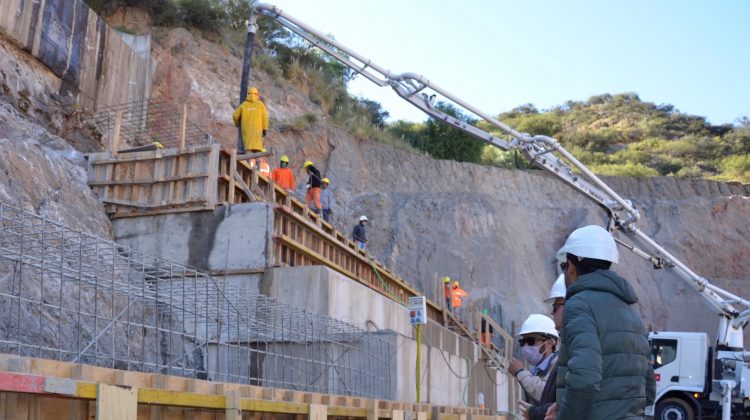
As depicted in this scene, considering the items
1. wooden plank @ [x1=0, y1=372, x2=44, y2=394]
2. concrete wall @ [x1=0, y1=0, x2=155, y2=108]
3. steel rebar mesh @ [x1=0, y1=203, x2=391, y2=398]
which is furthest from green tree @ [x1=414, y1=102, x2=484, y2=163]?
wooden plank @ [x1=0, y1=372, x2=44, y2=394]

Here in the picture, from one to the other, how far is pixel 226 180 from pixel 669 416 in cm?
1279

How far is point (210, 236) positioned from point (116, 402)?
10572mm

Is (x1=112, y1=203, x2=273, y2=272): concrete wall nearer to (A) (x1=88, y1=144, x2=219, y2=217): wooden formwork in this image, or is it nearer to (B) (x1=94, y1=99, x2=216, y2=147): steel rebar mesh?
(A) (x1=88, y1=144, x2=219, y2=217): wooden formwork

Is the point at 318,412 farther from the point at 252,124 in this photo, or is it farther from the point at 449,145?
the point at 449,145

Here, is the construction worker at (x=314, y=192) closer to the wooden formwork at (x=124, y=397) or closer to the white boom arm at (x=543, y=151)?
the white boom arm at (x=543, y=151)

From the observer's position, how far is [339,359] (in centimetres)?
1380

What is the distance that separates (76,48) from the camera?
2320 cm

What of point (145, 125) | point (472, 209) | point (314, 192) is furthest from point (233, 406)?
point (472, 209)

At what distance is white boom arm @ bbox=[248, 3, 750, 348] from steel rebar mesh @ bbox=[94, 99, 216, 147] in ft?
13.1

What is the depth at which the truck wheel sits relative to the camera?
72.0 feet

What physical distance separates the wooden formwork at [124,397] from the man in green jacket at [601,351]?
2633mm

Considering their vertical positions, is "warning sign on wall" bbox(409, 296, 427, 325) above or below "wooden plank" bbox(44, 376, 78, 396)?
above

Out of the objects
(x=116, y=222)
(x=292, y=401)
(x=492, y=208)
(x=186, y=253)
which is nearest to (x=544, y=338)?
(x=292, y=401)

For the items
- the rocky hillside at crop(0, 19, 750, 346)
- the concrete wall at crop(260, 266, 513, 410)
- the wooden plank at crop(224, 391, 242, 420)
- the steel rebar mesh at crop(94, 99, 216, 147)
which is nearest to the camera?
the wooden plank at crop(224, 391, 242, 420)
